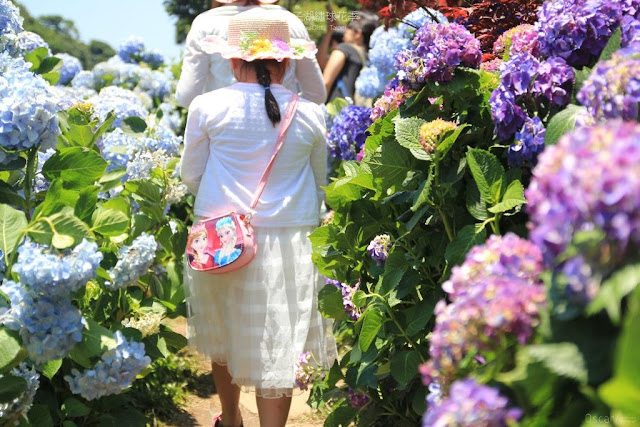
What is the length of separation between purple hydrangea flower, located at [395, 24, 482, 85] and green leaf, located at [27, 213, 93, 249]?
3.21 ft

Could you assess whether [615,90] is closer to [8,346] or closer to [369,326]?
[369,326]

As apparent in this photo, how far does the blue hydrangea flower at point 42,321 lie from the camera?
71.2 inches

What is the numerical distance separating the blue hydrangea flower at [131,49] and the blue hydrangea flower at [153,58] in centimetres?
5

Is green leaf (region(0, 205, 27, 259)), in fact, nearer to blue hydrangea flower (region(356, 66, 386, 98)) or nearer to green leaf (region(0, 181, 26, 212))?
green leaf (region(0, 181, 26, 212))

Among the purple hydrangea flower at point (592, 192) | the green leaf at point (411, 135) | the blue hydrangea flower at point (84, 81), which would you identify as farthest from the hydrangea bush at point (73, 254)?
the blue hydrangea flower at point (84, 81)

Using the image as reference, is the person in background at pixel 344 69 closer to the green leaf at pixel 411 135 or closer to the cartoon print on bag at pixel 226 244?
the cartoon print on bag at pixel 226 244

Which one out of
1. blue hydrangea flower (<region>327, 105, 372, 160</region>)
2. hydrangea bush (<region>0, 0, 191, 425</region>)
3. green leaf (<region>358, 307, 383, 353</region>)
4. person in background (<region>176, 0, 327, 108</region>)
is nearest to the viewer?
hydrangea bush (<region>0, 0, 191, 425</region>)

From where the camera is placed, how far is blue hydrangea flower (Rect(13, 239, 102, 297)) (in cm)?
171

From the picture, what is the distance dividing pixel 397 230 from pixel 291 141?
685mm

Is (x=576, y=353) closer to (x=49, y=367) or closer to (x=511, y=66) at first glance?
(x=511, y=66)

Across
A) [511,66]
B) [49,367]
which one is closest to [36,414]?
[49,367]

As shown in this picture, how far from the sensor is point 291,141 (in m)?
2.99

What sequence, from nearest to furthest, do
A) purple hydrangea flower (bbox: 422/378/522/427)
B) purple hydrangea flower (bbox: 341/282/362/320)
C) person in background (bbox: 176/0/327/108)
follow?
purple hydrangea flower (bbox: 422/378/522/427) → purple hydrangea flower (bbox: 341/282/362/320) → person in background (bbox: 176/0/327/108)

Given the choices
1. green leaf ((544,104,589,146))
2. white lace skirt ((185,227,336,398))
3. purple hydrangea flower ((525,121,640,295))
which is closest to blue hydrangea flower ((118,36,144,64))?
white lace skirt ((185,227,336,398))
